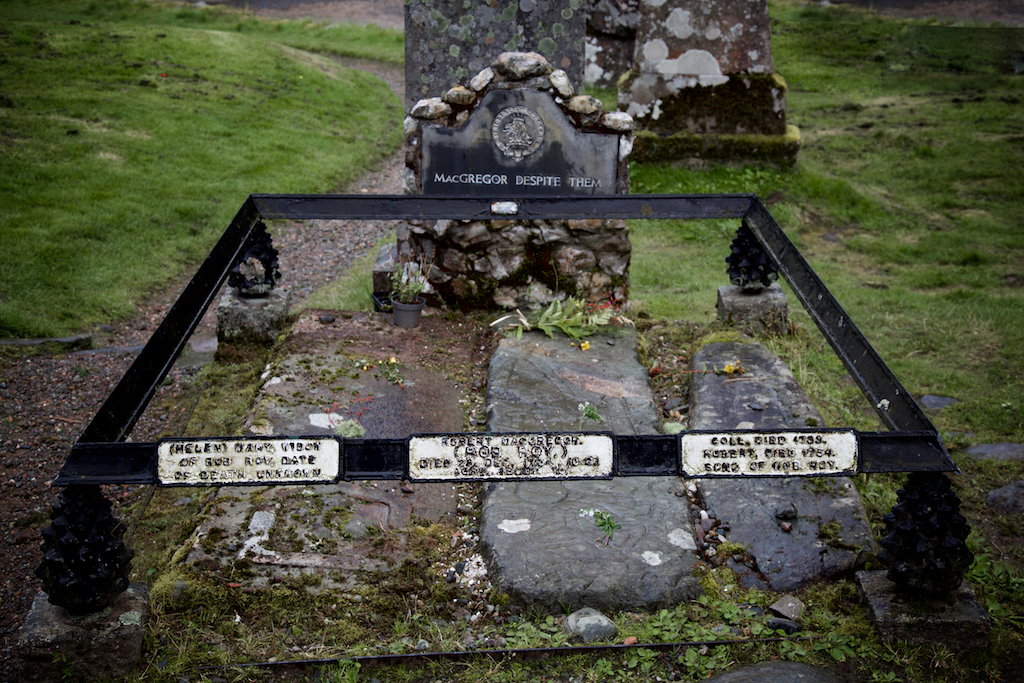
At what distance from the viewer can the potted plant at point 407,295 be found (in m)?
6.46

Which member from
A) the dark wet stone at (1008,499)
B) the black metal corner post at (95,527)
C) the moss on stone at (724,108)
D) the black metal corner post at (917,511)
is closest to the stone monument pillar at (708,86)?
the moss on stone at (724,108)

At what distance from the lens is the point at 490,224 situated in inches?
256

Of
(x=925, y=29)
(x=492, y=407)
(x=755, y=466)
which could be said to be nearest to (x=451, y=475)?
(x=755, y=466)

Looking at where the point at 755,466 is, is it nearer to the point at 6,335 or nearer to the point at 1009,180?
the point at 6,335

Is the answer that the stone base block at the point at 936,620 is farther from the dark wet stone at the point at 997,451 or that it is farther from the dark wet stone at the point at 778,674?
the dark wet stone at the point at 997,451

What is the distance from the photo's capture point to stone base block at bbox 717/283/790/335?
6.54m

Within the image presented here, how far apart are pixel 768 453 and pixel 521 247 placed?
3974 millimetres

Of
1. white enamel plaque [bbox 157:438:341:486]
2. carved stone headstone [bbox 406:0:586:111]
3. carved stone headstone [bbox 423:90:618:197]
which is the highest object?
carved stone headstone [bbox 406:0:586:111]

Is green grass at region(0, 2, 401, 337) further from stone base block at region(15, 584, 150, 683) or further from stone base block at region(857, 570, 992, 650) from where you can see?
stone base block at region(857, 570, 992, 650)

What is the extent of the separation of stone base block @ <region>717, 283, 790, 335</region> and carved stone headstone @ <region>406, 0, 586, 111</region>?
89.0 inches

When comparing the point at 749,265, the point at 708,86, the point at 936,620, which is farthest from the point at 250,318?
the point at 708,86

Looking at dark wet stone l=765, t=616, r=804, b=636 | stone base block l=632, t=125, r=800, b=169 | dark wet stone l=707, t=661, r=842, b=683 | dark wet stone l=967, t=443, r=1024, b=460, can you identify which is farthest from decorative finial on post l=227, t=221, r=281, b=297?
stone base block l=632, t=125, r=800, b=169

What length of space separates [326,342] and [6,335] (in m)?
2.72

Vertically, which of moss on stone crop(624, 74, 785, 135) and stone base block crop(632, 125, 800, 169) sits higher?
moss on stone crop(624, 74, 785, 135)
